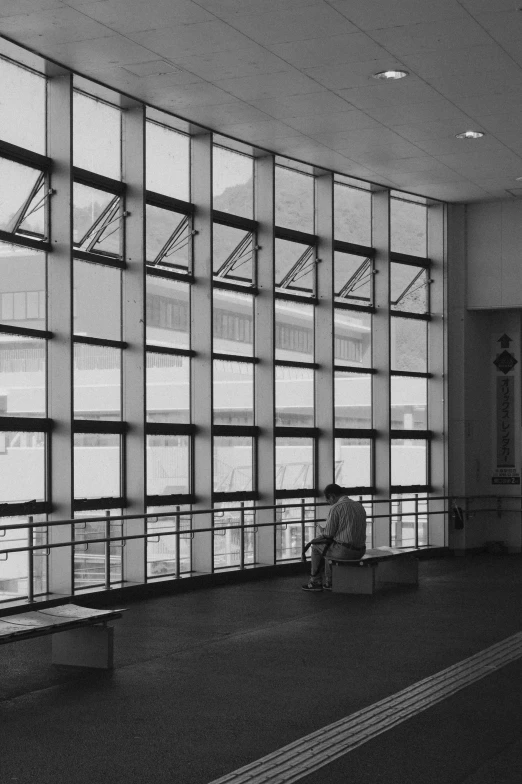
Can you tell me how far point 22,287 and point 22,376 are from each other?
2.45ft

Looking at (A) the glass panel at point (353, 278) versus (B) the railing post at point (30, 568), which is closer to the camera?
(B) the railing post at point (30, 568)

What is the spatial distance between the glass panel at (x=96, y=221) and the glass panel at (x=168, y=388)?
1.22m

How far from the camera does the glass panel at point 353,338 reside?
1377cm

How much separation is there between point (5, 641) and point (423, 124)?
23.8 ft

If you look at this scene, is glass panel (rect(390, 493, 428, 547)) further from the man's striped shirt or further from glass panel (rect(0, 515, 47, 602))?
glass panel (rect(0, 515, 47, 602))

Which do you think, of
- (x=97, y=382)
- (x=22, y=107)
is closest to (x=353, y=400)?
(x=97, y=382)

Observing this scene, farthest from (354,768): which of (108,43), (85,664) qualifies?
(108,43)

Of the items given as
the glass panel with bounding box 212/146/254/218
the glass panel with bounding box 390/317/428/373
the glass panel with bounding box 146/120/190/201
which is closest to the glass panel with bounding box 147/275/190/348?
the glass panel with bounding box 146/120/190/201

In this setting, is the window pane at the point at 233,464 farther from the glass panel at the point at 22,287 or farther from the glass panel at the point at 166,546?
the glass panel at the point at 22,287

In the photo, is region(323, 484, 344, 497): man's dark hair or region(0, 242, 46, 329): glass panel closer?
region(0, 242, 46, 329): glass panel

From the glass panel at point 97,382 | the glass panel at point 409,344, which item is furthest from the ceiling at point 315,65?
the glass panel at point 409,344

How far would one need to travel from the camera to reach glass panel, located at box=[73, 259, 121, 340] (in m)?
10.0

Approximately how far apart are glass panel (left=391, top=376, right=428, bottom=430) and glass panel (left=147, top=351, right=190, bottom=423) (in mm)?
4002

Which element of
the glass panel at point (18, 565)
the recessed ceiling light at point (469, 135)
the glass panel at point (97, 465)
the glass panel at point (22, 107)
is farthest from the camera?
the recessed ceiling light at point (469, 135)
